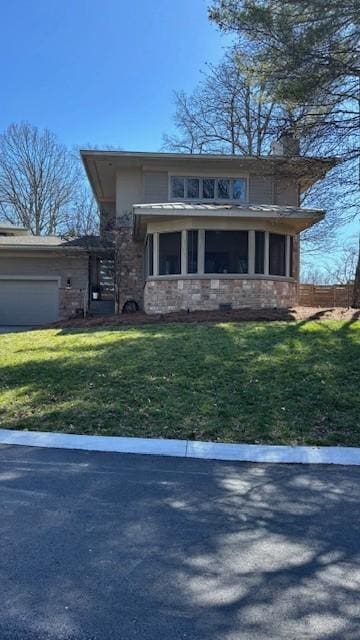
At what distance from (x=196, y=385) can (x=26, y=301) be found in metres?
15.0

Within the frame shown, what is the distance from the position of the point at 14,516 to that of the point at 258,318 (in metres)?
10.3

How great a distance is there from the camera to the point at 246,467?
5301 millimetres

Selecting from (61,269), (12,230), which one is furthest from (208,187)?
(12,230)

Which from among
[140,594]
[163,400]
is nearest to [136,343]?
[163,400]

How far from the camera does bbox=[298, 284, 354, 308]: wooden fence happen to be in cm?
2084

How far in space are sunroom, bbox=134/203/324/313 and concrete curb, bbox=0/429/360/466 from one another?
10105 millimetres

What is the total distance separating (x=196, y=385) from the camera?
26.5 ft

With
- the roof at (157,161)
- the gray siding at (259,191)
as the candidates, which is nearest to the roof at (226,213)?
the roof at (157,161)

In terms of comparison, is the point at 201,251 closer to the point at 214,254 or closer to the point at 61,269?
the point at 214,254

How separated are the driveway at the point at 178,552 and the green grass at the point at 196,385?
137cm

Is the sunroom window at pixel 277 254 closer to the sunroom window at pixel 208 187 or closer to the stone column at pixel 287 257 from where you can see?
the stone column at pixel 287 257

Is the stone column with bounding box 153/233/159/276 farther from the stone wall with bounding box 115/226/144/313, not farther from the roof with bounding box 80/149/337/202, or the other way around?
the roof with bounding box 80/149/337/202

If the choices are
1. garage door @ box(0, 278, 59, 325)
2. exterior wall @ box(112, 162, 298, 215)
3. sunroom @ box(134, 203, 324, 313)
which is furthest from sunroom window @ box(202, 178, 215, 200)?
garage door @ box(0, 278, 59, 325)

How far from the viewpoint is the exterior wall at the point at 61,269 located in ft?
70.3
